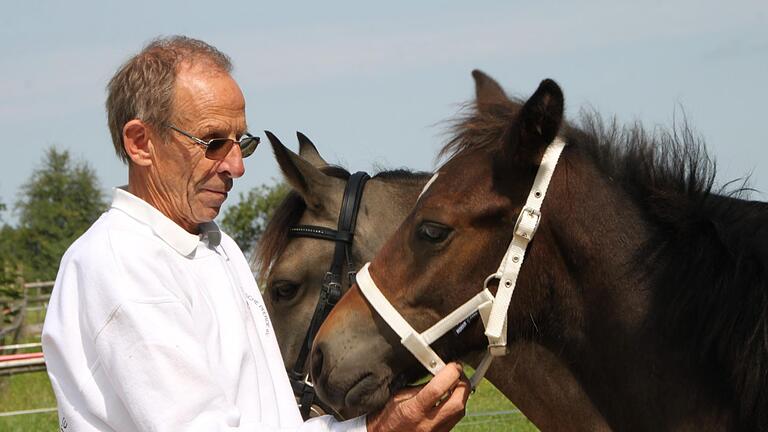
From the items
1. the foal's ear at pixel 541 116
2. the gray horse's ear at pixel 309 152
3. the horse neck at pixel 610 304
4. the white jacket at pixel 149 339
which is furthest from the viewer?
the gray horse's ear at pixel 309 152

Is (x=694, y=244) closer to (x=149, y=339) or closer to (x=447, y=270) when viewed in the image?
(x=447, y=270)

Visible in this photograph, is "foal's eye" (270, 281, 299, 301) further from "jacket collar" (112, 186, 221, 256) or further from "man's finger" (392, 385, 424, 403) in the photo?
"jacket collar" (112, 186, 221, 256)

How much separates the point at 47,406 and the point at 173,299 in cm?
947

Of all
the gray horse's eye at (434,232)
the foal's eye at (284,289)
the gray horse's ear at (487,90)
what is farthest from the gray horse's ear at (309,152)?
the gray horse's eye at (434,232)

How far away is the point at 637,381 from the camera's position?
10.5 ft

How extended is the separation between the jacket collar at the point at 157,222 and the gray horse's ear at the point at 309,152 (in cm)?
344

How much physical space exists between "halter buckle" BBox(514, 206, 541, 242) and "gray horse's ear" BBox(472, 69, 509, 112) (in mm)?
634

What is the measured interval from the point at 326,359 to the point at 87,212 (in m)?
65.0

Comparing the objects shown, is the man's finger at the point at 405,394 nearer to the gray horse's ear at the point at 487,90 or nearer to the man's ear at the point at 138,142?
the man's ear at the point at 138,142

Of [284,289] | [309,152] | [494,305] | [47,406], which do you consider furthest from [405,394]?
[47,406]

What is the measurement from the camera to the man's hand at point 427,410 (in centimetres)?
273

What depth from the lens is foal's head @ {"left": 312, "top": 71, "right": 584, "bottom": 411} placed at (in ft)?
10.4

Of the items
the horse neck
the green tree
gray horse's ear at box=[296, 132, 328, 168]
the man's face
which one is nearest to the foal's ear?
the horse neck

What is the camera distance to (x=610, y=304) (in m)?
3.21
